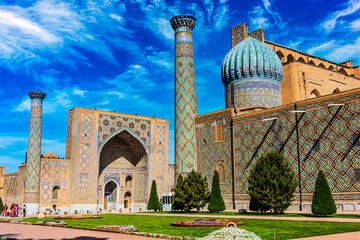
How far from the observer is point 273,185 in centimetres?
1248

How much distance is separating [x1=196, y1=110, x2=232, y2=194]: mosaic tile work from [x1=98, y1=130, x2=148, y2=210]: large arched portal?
269 inches

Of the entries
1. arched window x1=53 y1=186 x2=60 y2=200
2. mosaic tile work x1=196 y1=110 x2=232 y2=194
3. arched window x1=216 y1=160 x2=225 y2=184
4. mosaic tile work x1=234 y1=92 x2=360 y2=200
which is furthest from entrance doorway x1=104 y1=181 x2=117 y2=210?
mosaic tile work x1=234 y1=92 x2=360 y2=200

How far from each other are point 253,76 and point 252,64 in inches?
23.7

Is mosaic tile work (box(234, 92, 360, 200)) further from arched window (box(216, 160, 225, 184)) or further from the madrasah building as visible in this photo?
arched window (box(216, 160, 225, 184))

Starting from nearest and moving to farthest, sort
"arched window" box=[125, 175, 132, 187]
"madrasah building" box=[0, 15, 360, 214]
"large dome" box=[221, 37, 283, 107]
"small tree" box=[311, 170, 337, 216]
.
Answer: "small tree" box=[311, 170, 337, 216] < "madrasah building" box=[0, 15, 360, 214] < "large dome" box=[221, 37, 283, 107] < "arched window" box=[125, 175, 132, 187]

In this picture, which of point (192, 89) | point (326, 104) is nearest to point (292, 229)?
point (326, 104)

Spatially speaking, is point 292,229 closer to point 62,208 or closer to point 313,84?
point 313,84

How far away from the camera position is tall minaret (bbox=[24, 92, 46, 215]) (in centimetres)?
2014

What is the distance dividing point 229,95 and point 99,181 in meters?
10.1

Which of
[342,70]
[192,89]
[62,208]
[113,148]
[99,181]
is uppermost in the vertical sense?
[342,70]

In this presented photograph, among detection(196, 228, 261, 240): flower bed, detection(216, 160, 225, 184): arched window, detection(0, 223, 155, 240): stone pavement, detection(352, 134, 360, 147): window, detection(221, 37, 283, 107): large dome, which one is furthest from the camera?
detection(221, 37, 283, 107): large dome

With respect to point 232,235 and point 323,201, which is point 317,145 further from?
point 232,235

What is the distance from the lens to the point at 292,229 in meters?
7.48

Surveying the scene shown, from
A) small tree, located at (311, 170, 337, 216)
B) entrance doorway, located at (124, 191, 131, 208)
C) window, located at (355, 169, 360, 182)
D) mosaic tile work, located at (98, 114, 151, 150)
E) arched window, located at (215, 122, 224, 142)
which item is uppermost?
mosaic tile work, located at (98, 114, 151, 150)
